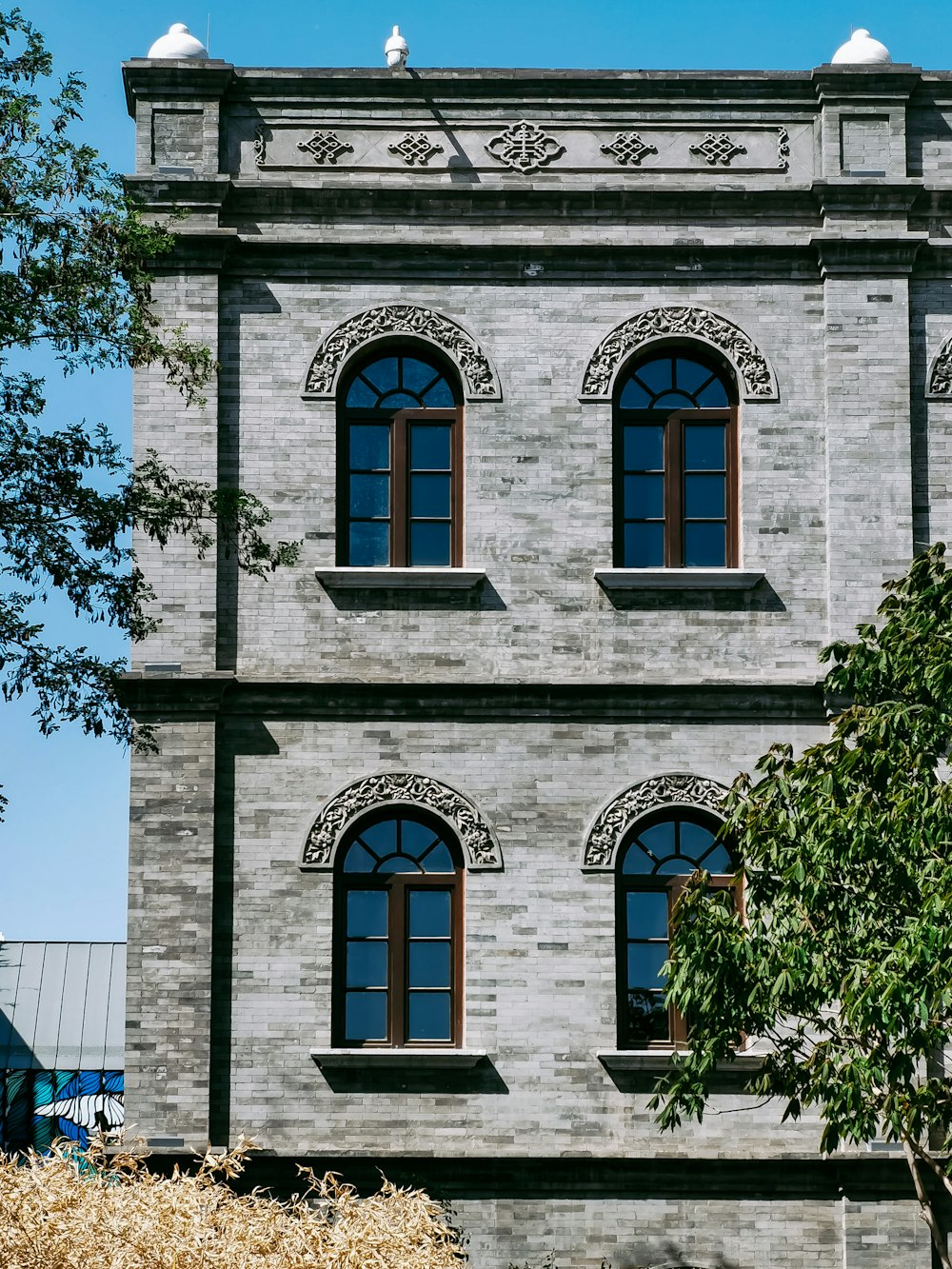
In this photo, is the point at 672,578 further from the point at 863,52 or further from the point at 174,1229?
the point at 174,1229

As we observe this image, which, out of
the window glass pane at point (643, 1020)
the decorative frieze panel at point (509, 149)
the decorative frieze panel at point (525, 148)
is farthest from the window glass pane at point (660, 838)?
the decorative frieze panel at point (525, 148)

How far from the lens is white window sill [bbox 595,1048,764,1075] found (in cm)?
1712

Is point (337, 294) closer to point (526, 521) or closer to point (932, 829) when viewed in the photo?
point (526, 521)

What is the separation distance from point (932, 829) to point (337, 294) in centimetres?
850

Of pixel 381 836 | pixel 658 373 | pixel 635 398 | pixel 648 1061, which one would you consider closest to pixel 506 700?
pixel 381 836

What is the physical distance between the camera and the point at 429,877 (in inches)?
695

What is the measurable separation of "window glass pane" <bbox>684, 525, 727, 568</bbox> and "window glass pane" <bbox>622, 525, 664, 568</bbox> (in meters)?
0.27

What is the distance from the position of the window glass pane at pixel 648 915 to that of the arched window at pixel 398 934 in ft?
5.32

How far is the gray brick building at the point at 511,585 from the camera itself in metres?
17.1

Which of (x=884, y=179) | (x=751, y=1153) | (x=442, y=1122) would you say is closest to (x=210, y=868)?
(x=442, y=1122)

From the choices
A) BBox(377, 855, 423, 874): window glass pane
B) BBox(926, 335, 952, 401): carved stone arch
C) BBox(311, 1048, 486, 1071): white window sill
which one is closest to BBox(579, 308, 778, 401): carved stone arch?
BBox(926, 335, 952, 401): carved stone arch

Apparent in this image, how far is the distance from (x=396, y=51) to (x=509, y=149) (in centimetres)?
162

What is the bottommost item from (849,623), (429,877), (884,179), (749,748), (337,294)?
(429,877)

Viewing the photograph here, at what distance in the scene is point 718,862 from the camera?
1777cm
